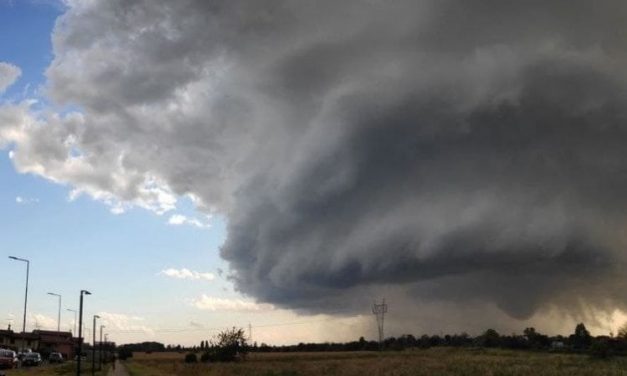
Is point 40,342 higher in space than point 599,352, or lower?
higher

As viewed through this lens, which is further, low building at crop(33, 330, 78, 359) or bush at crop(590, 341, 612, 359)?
low building at crop(33, 330, 78, 359)

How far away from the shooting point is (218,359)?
138125mm

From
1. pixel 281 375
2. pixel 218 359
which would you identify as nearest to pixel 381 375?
pixel 281 375

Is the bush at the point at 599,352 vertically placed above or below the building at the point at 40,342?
below

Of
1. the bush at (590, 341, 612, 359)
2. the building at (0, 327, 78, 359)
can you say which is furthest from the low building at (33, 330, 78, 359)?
the bush at (590, 341, 612, 359)

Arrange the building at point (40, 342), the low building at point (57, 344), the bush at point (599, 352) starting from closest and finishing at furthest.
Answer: the bush at point (599, 352) < the building at point (40, 342) < the low building at point (57, 344)

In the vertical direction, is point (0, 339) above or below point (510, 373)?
above

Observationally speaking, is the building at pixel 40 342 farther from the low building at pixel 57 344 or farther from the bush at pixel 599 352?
the bush at pixel 599 352

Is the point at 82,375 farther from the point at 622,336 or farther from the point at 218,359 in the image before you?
the point at 622,336

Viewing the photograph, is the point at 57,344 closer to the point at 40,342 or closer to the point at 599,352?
the point at 40,342

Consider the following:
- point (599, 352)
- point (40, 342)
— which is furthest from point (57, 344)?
point (599, 352)

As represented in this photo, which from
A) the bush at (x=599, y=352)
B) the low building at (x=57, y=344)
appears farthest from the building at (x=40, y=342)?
the bush at (x=599, y=352)

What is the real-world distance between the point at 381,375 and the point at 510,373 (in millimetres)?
14256

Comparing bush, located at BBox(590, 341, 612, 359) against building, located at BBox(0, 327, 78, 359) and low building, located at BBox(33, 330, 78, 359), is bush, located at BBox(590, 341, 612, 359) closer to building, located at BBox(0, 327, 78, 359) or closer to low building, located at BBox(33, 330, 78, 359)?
building, located at BBox(0, 327, 78, 359)
